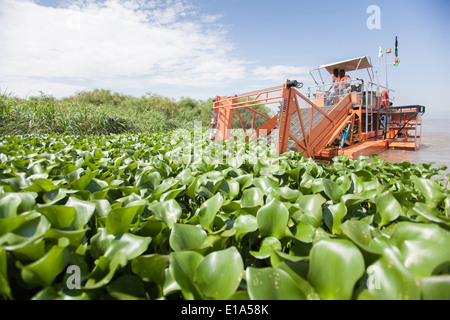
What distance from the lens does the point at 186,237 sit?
0.78 m

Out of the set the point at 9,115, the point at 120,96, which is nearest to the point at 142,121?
the point at 9,115

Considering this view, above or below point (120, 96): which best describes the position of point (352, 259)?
below

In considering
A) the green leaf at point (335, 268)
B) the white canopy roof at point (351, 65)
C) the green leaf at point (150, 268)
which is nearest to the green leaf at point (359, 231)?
the green leaf at point (335, 268)

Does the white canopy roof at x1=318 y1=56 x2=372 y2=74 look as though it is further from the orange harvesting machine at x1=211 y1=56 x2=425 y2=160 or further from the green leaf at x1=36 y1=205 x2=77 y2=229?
the green leaf at x1=36 y1=205 x2=77 y2=229

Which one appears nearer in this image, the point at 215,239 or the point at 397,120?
the point at 215,239

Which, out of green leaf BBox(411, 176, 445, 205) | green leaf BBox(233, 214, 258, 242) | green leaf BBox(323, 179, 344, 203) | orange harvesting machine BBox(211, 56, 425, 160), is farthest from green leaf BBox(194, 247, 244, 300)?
orange harvesting machine BBox(211, 56, 425, 160)

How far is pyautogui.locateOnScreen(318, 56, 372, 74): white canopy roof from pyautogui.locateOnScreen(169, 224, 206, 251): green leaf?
10395 millimetres

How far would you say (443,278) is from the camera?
0.49 m

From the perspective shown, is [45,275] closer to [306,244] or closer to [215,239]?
[215,239]

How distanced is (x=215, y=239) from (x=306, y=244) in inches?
12.5

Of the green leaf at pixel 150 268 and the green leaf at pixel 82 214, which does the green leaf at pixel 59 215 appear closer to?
the green leaf at pixel 82 214

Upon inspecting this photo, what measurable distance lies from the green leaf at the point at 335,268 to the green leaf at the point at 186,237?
0.35 meters

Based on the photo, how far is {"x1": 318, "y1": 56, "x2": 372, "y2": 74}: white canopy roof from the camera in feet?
30.2

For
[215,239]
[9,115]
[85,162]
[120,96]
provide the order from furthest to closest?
[120,96]
[9,115]
[85,162]
[215,239]
